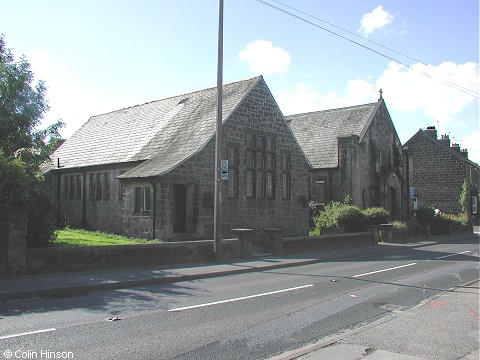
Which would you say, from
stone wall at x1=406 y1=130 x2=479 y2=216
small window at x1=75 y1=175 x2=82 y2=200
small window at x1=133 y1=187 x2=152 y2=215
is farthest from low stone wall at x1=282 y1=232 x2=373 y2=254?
stone wall at x1=406 y1=130 x2=479 y2=216

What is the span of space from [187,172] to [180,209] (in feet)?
6.11

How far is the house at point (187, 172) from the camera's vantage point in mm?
19750

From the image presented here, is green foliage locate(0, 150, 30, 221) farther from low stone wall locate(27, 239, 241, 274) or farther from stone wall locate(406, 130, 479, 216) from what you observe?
stone wall locate(406, 130, 479, 216)

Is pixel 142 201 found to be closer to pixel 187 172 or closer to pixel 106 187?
pixel 187 172

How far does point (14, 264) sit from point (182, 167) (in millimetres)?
8977

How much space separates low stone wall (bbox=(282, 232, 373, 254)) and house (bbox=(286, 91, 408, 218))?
7.32 m

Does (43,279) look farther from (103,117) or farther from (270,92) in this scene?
(103,117)

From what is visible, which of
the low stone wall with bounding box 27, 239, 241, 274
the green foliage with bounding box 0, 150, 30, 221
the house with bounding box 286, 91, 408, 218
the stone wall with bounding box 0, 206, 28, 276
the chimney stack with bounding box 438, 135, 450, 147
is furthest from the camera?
the chimney stack with bounding box 438, 135, 450, 147

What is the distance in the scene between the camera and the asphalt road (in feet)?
20.1

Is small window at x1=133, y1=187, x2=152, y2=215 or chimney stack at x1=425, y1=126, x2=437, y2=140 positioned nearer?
small window at x1=133, y1=187, x2=152, y2=215

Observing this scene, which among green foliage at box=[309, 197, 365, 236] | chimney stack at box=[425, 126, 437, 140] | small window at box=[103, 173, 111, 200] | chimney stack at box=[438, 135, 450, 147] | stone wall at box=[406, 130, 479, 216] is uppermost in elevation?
chimney stack at box=[425, 126, 437, 140]

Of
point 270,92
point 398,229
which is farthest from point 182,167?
point 398,229

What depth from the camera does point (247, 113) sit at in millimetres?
22781

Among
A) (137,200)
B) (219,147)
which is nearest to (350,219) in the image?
(137,200)
